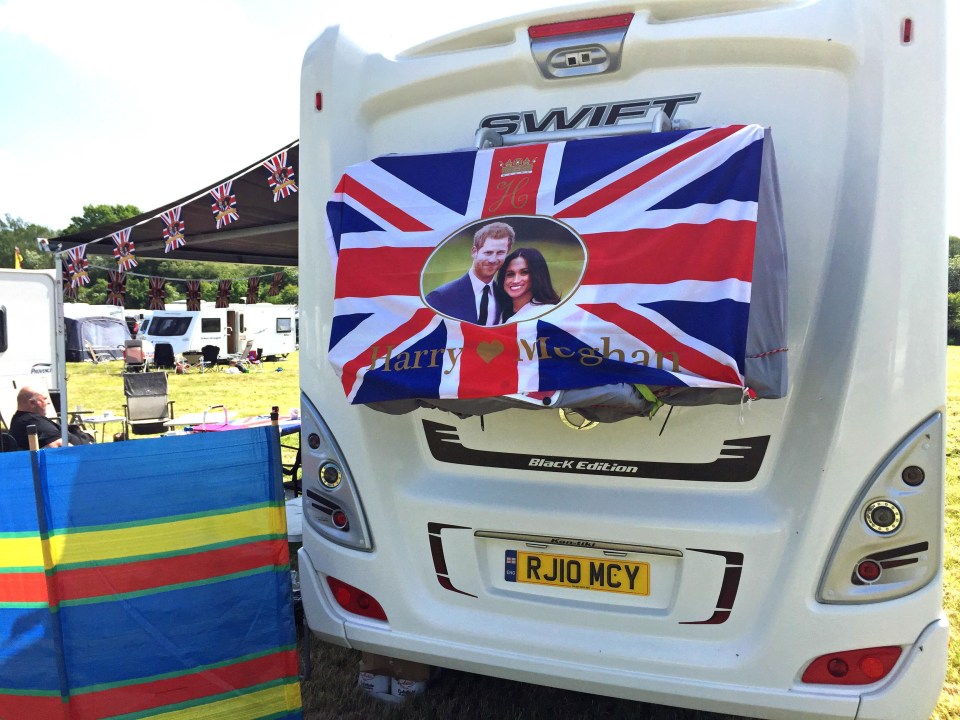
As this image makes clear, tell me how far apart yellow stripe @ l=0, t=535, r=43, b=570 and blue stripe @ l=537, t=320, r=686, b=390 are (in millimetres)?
1889

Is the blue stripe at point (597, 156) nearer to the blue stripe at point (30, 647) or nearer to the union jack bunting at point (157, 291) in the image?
the blue stripe at point (30, 647)

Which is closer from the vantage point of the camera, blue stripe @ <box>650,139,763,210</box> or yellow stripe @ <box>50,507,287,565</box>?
blue stripe @ <box>650,139,763,210</box>

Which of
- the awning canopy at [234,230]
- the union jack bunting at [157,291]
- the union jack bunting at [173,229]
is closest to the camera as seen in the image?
the awning canopy at [234,230]

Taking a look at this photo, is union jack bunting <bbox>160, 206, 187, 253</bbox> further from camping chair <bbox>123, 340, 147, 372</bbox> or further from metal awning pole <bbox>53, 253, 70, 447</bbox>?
camping chair <bbox>123, 340, 147, 372</bbox>

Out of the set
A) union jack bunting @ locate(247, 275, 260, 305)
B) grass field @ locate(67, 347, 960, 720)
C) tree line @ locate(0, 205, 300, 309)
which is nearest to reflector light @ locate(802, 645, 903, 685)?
grass field @ locate(67, 347, 960, 720)

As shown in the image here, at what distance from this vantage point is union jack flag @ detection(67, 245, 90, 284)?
792 centimetres

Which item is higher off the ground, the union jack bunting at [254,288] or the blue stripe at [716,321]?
the union jack bunting at [254,288]

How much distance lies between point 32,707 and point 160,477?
35.3 inches

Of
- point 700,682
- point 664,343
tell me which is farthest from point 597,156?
point 700,682

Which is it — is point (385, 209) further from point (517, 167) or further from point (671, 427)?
A: point (671, 427)

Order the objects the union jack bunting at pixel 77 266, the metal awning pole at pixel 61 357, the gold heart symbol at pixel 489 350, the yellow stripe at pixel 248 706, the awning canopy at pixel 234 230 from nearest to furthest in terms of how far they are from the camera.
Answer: the gold heart symbol at pixel 489 350 < the yellow stripe at pixel 248 706 < the awning canopy at pixel 234 230 < the metal awning pole at pixel 61 357 < the union jack bunting at pixel 77 266

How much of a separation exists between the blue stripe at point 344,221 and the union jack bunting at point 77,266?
6312mm

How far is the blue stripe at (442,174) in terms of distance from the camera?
7.98 feet

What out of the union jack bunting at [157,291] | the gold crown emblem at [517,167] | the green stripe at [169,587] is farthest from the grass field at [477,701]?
the union jack bunting at [157,291]
